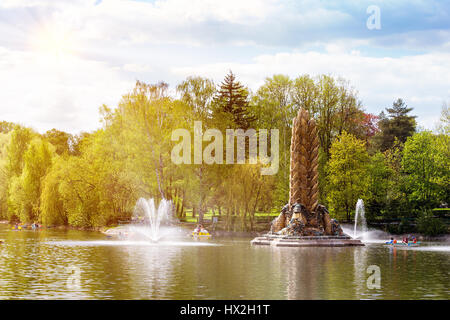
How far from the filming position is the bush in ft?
207

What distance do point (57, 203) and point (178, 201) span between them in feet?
51.6

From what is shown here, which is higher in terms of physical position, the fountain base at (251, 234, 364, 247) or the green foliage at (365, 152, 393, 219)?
the green foliage at (365, 152, 393, 219)

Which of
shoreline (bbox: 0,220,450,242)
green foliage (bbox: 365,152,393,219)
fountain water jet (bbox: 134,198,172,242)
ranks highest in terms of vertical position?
green foliage (bbox: 365,152,393,219)

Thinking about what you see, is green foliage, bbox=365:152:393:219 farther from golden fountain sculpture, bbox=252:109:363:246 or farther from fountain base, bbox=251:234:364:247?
fountain base, bbox=251:234:364:247

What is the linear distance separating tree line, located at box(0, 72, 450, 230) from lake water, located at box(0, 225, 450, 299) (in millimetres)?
29007

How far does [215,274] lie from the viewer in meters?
26.7

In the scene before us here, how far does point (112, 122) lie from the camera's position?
7812 centimetres

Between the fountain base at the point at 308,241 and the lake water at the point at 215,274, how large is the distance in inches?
231

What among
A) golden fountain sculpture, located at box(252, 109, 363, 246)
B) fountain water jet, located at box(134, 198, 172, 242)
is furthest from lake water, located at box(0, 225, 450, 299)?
fountain water jet, located at box(134, 198, 172, 242)

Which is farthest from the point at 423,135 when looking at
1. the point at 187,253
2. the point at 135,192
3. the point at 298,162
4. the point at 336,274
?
the point at 336,274

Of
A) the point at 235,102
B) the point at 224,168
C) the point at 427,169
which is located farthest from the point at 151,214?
the point at 427,169

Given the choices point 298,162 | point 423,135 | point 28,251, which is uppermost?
point 423,135

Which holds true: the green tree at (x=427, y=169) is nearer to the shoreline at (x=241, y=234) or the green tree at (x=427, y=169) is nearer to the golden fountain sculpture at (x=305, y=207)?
the shoreline at (x=241, y=234)
